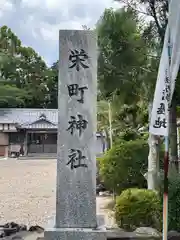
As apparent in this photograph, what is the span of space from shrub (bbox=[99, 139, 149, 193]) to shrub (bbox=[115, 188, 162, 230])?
2373mm

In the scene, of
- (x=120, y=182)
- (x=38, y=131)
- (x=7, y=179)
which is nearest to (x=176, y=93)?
(x=120, y=182)

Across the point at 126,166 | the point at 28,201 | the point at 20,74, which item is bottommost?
the point at 28,201

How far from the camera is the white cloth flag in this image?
12.5ft

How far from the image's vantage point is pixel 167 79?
389 centimetres

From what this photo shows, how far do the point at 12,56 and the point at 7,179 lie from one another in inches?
883

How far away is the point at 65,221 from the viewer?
13.7 feet

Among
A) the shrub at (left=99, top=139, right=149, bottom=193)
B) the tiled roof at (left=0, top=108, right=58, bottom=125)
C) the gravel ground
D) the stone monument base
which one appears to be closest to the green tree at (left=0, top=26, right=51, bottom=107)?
the tiled roof at (left=0, top=108, right=58, bottom=125)

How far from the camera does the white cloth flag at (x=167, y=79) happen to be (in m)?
3.82

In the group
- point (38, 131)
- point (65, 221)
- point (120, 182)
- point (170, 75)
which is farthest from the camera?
point (38, 131)

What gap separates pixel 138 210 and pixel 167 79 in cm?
274

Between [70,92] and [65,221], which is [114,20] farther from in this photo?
[65,221]

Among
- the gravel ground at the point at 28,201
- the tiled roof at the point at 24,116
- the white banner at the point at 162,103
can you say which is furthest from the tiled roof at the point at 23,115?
the white banner at the point at 162,103

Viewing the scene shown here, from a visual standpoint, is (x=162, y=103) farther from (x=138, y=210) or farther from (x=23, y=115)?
(x=23, y=115)

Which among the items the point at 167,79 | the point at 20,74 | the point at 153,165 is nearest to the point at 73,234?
the point at 167,79
